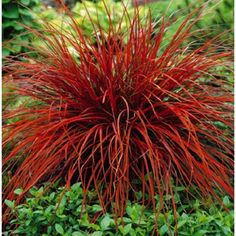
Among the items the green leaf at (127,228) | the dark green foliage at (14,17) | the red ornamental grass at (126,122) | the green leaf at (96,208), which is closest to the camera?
the green leaf at (127,228)

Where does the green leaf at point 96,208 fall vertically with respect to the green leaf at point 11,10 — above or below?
below

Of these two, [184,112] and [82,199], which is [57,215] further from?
[184,112]

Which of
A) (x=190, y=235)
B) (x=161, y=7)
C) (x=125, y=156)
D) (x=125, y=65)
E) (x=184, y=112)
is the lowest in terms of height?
(x=190, y=235)

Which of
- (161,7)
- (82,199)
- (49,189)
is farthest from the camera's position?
(161,7)

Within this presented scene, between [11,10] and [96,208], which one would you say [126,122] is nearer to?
[96,208]

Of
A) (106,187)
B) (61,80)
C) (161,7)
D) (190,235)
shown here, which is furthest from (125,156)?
Answer: (161,7)

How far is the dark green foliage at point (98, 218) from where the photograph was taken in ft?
7.61

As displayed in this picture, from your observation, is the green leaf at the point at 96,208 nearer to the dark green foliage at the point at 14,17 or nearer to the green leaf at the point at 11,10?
the dark green foliage at the point at 14,17

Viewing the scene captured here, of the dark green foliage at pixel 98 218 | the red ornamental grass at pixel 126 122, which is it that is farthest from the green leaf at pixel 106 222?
the red ornamental grass at pixel 126 122

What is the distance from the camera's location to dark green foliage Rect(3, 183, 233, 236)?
7.61 ft

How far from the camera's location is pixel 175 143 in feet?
8.77

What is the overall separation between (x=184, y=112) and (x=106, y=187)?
1.70ft

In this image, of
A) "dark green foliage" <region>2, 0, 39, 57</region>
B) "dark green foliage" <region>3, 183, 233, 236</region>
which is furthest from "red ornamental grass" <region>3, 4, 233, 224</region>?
"dark green foliage" <region>2, 0, 39, 57</region>

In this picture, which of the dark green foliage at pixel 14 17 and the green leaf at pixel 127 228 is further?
the dark green foliage at pixel 14 17
